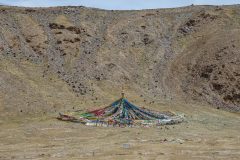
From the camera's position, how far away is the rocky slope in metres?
41.5

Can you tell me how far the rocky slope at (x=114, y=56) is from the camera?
4147cm

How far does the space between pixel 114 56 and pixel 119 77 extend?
438cm

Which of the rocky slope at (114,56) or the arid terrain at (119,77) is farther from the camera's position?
the rocky slope at (114,56)

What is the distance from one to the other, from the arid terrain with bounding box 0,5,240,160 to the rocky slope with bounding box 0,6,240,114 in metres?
0.11

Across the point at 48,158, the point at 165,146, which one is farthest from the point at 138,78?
the point at 48,158

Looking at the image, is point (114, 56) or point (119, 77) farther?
point (114, 56)

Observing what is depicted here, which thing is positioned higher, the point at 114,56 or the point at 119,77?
the point at 114,56

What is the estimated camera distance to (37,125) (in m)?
32.1

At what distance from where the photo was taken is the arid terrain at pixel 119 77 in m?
25.3

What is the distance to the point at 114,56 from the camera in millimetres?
49969

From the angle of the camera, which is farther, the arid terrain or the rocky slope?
the rocky slope

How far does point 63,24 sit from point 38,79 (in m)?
12.5

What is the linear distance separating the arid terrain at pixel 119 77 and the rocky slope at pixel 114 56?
11cm

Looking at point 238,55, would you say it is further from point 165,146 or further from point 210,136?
point 165,146
